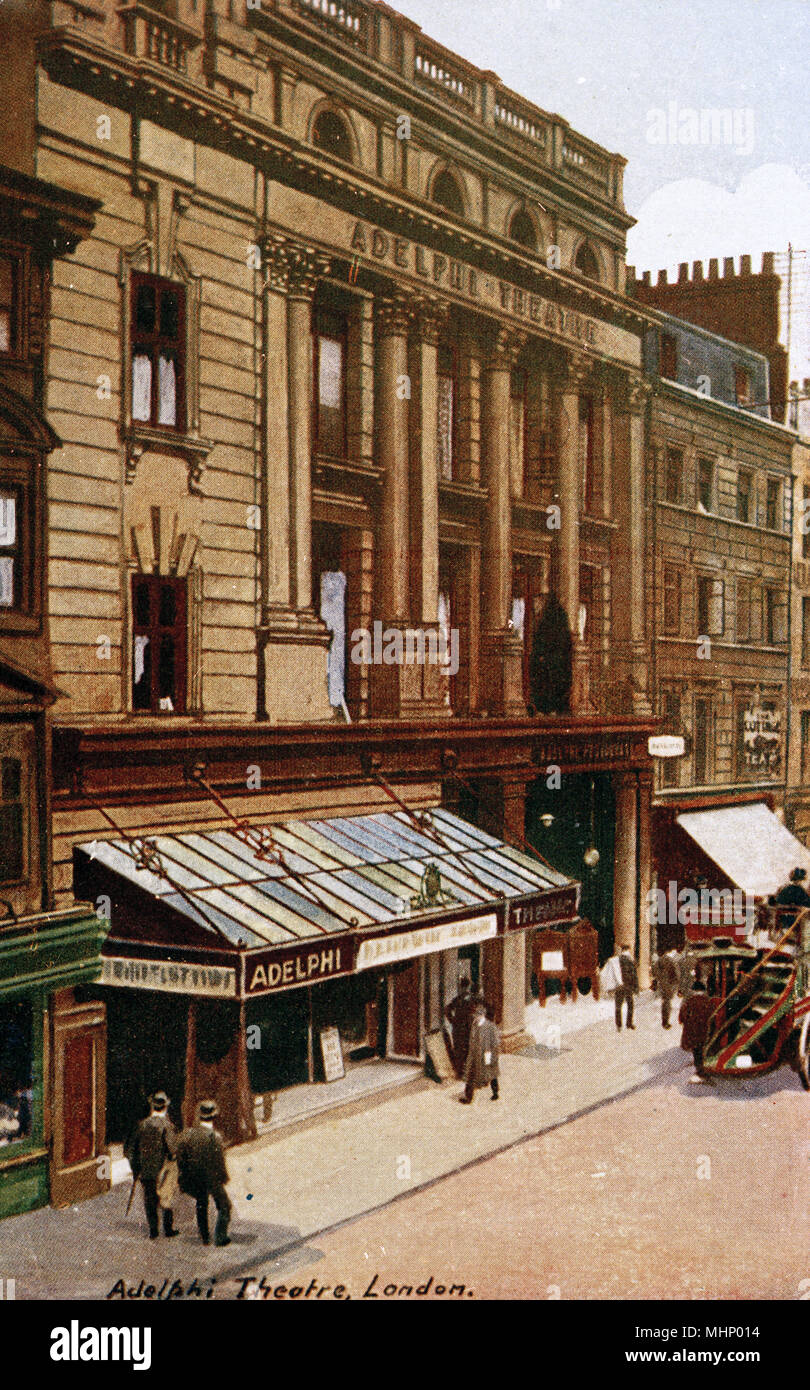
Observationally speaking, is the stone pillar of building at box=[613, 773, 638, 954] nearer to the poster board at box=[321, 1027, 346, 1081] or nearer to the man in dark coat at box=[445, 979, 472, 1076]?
the man in dark coat at box=[445, 979, 472, 1076]

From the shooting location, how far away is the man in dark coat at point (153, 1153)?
549 inches

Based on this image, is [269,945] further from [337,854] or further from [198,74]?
[198,74]

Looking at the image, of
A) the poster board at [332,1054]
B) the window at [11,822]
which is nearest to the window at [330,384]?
the window at [11,822]

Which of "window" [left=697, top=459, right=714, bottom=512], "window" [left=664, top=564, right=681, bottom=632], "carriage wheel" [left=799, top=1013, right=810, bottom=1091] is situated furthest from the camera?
"window" [left=697, top=459, right=714, bottom=512]

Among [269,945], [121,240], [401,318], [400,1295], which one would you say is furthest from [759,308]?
[400,1295]

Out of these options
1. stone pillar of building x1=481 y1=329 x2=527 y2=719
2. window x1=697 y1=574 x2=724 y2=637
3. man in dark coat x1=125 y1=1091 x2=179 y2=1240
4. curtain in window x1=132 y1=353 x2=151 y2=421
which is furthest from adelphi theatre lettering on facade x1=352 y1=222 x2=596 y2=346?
man in dark coat x1=125 y1=1091 x2=179 y2=1240

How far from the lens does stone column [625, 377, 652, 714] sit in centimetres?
2770

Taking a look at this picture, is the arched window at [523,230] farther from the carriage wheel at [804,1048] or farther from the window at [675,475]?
the carriage wheel at [804,1048]

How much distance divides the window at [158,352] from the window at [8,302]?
6.63ft

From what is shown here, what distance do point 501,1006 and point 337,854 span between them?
5.67 metres

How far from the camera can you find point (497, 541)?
23375 millimetres

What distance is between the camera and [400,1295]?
13.3m

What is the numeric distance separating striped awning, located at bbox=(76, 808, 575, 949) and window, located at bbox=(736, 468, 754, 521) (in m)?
15.9

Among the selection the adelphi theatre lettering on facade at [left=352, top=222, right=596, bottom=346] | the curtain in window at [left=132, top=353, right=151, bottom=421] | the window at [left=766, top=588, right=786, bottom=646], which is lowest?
the window at [left=766, top=588, right=786, bottom=646]
